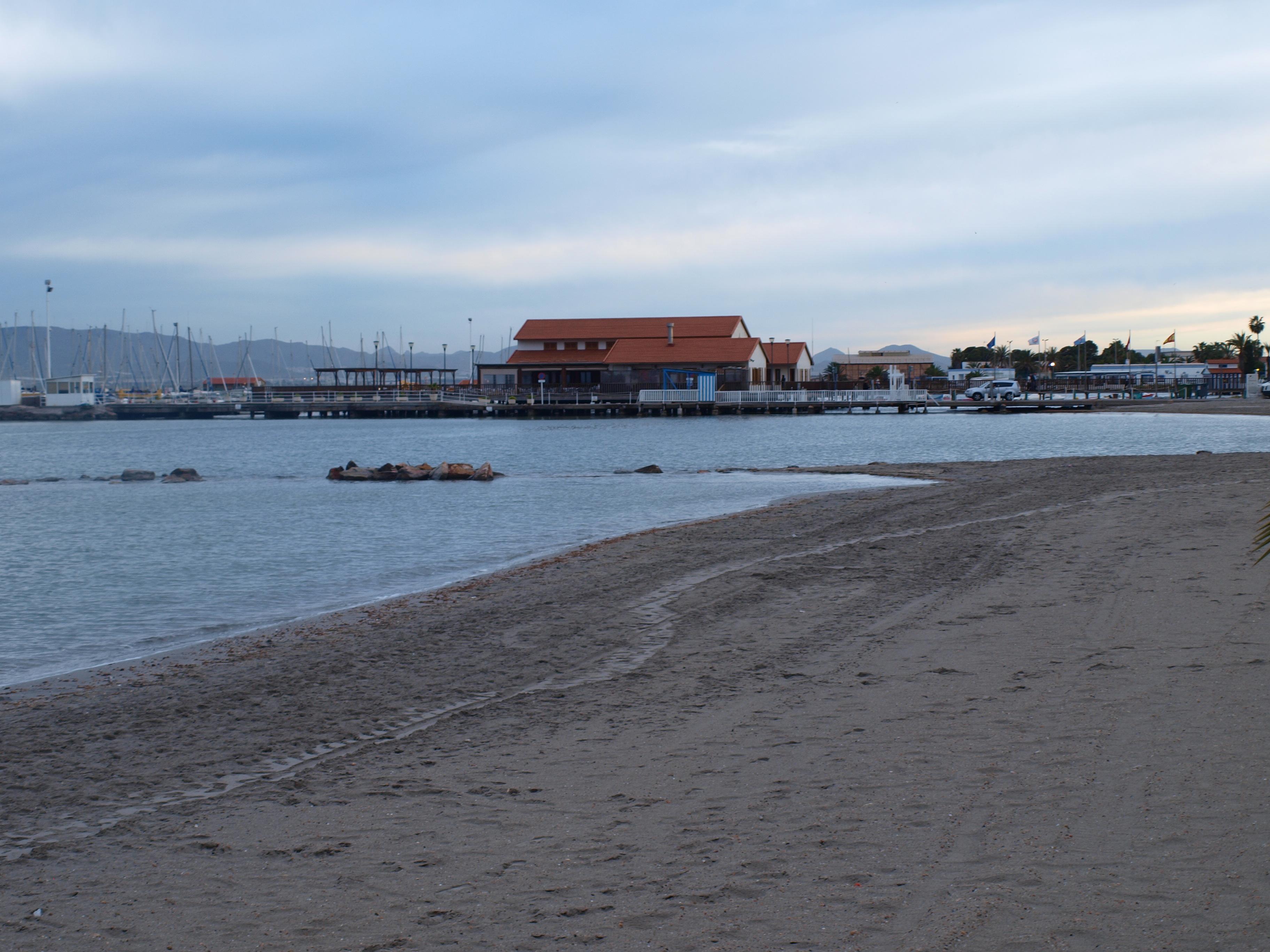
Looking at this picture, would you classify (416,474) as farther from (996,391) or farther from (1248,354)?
(1248,354)

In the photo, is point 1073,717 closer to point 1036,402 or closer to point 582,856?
point 582,856

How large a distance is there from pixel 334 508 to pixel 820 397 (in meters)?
63.7

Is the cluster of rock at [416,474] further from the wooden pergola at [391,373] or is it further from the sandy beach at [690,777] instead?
the wooden pergola at [391,373]

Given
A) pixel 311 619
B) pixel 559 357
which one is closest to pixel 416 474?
pixel 311 619

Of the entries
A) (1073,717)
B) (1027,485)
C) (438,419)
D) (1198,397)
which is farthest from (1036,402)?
(1073,717)

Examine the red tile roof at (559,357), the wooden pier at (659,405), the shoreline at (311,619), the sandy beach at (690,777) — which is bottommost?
the shoreline at (311,619)

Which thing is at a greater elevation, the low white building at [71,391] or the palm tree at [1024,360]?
the palm tree at [1024,360]

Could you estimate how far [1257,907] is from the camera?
12.1 ft

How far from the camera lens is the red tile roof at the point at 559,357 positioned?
88.4m

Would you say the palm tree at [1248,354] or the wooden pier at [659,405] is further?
the palm tree at [1248,354]

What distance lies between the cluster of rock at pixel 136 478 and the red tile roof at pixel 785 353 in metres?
65.2

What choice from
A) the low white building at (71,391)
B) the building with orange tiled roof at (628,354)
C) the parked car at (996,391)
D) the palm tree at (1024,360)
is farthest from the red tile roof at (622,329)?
the palm tree at (1024,360)

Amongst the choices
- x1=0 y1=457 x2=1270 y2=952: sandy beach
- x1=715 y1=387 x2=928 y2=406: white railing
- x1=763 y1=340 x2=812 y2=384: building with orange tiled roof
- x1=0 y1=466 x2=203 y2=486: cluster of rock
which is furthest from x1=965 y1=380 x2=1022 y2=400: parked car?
x1=0 y1=457 x2=1270 y2=952: sandy beach

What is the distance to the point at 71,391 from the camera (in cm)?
11219
